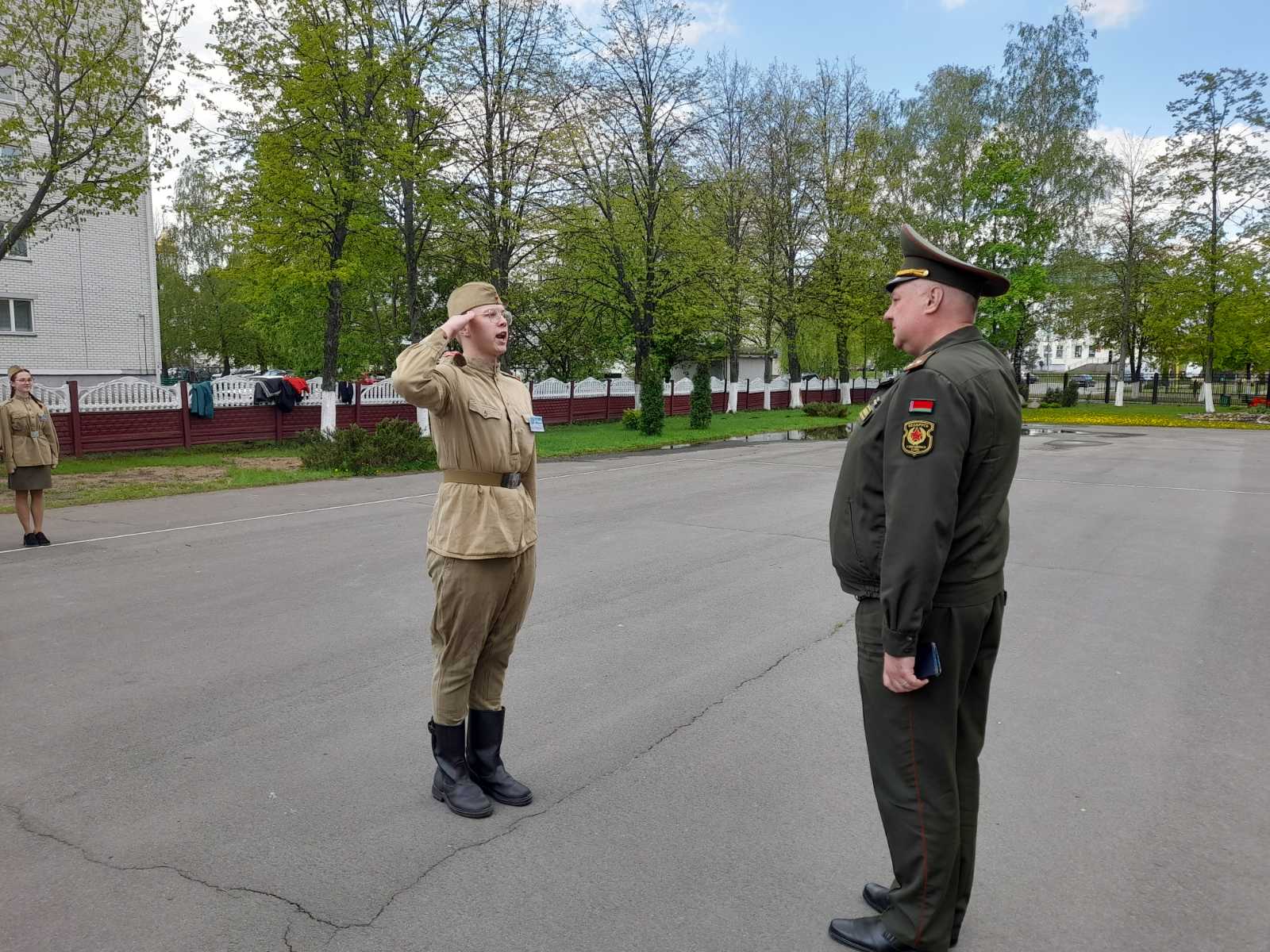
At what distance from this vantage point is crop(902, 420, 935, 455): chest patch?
7.88ft

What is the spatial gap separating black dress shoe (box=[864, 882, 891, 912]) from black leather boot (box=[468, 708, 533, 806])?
1.42 metres

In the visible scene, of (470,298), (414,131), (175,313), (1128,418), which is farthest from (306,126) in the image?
(175,313)

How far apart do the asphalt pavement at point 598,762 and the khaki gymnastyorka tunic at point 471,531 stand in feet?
1.99

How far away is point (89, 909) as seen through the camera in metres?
2.85

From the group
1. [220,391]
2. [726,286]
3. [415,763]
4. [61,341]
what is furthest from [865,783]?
[61,341]

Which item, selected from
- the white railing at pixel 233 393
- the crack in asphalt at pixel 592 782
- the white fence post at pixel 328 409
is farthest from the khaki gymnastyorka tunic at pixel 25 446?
the white railing at pixel 233 393

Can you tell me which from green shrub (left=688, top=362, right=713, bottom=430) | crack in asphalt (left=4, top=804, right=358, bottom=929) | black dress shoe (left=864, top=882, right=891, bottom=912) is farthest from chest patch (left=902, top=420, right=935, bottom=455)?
green shrub (left=688, top=362, right=713, bottom=430)

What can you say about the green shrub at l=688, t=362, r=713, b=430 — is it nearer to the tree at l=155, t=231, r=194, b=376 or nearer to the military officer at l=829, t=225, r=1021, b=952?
the military officer at l=829, t=225, r=1021, b=952

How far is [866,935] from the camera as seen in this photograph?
271 centimetres

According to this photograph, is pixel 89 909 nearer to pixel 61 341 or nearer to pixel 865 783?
pixel 865 783

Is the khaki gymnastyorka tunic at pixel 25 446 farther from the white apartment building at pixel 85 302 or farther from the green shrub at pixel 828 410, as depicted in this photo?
the green shrub at pixel 828 410

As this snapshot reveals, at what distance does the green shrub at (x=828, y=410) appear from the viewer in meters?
35.6

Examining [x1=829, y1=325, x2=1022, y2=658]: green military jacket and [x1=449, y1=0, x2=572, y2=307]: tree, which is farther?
[x1=449, y1=0, x2=572, y2=307]: tree

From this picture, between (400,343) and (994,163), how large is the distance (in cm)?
2648
